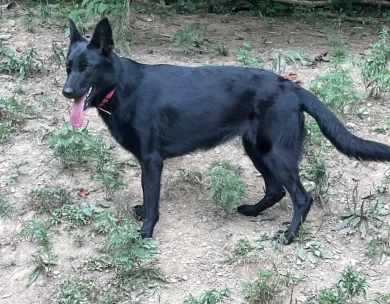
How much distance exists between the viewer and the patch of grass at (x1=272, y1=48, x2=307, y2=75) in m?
7.24

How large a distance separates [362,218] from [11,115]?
3.32m

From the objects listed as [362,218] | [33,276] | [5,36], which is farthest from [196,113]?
[5,36]

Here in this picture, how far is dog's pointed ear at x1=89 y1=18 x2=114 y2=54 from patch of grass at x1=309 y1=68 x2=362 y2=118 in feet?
7.27

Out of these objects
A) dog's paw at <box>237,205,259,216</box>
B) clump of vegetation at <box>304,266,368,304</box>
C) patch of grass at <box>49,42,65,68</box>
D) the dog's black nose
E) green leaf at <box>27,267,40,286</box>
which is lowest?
green leaf at <box>27,267,40,286</box>

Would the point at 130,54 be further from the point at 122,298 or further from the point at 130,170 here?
the point at 122,298

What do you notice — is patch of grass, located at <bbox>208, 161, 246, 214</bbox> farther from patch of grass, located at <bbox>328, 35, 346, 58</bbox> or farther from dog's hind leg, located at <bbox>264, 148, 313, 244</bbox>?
patch of grass, located at <bbox>328, 35, 346, 58</bbox>

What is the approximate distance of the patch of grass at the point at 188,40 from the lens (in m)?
7.88

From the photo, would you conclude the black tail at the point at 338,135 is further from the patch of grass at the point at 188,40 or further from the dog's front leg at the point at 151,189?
the patch of grass at the point at 188,40

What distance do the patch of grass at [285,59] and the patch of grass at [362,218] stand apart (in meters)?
2.05

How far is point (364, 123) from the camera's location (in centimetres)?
673

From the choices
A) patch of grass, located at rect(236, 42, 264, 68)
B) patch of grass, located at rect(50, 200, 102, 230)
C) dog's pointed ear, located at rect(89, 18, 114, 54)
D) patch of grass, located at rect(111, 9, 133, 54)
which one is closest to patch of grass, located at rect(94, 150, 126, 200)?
patch of grass, located at rect(50, 200, 102, 230)

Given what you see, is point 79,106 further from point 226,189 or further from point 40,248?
point 226,189

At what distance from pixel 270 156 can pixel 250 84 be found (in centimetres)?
56

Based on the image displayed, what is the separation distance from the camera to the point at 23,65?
7.24m
